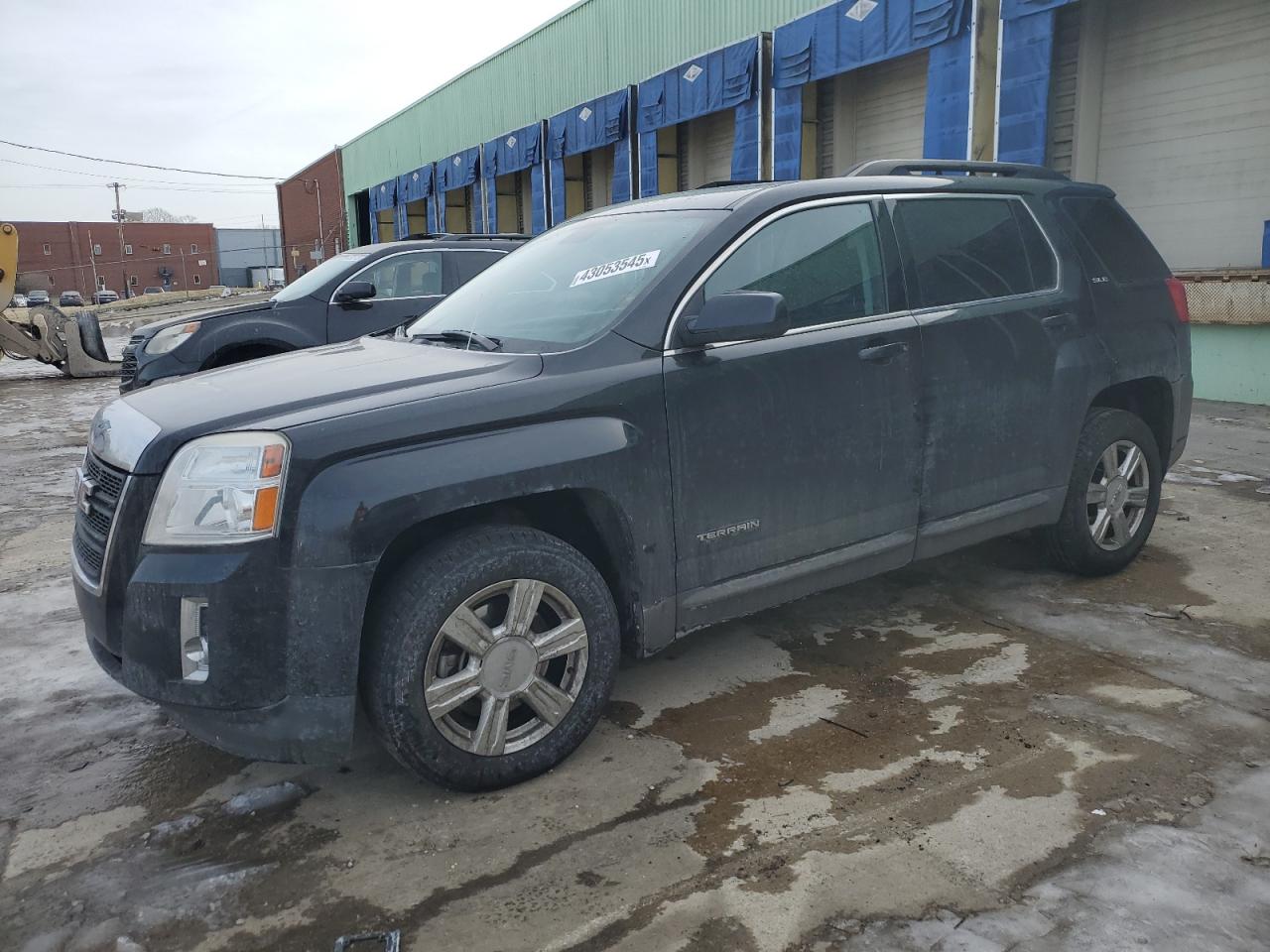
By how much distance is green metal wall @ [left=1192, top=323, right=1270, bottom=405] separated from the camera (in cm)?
959

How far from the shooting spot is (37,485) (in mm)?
7602

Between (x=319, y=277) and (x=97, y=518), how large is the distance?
6320 millimetres

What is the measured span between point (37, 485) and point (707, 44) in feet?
45.2

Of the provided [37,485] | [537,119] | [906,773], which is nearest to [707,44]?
[537,119]

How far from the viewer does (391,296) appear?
8758 millimetres

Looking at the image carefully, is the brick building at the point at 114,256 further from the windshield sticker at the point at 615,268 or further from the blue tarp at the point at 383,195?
the windshield sticker at the point at 615,268

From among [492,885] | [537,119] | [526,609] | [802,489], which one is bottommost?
[492,885]

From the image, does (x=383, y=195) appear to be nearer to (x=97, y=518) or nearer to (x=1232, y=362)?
(x=1232, y=362)

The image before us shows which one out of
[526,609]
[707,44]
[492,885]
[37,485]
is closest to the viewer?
[492,885]

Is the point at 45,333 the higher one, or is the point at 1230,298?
the point at 1230,298

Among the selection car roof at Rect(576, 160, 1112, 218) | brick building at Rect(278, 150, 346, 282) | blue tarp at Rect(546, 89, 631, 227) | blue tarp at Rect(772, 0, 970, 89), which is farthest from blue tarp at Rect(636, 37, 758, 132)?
brick building at Rect(278, 150, 346, 282)

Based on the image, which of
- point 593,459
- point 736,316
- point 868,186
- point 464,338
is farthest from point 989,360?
point 464,338

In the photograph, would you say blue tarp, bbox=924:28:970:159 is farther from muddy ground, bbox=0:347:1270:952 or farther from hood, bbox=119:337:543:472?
hood, bbox=119:337:543:472

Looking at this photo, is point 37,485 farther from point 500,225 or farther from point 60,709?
point 500,225
